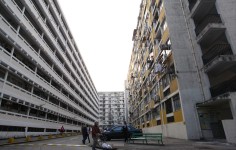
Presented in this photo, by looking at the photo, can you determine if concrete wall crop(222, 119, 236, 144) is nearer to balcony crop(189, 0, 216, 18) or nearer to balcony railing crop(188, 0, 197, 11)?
→ balcony crop(189, 0, 216, 18)

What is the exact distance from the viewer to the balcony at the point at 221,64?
17109 mm

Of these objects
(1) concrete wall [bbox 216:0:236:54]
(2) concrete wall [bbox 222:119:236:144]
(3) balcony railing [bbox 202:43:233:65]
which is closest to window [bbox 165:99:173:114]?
(3) balcony railing [bbox 202:43:233:65]

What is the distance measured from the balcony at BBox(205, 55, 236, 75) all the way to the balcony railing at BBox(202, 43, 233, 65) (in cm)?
113

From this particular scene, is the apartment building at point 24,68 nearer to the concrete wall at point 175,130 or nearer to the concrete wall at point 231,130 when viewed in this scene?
the concrete wall at point 175,130

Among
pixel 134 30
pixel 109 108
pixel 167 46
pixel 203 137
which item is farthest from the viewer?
pixel 109 108

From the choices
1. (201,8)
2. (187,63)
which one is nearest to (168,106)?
(187,63)

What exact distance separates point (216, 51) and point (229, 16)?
3505mm

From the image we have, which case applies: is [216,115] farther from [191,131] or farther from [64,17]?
[64,17]

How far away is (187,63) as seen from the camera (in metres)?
21.1

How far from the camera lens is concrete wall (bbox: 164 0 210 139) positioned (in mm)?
19453

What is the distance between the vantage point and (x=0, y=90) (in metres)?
18.8

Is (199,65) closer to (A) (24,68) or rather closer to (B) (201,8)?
(B) (201,8)

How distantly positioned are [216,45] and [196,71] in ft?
10.5

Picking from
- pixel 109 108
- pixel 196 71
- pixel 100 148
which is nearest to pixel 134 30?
pixel 196 71
